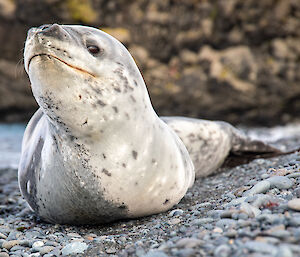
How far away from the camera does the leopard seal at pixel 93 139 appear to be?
83.8 inches

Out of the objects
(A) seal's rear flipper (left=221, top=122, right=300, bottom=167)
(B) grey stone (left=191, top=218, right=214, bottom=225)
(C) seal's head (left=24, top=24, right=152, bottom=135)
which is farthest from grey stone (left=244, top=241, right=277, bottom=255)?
(A) seal's rear flipper (left=221, top=122, right=300, bottom=167)

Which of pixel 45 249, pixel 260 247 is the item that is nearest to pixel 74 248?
pixel 45 249

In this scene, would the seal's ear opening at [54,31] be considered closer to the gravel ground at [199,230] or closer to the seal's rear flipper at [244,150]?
the gravel ground at [199,230]

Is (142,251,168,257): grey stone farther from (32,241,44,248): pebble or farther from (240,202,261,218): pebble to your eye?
(32,241,44,248): pebble

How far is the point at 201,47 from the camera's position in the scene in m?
8.59

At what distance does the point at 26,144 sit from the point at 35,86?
115 centimetres

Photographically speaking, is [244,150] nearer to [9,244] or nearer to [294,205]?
[294,205]

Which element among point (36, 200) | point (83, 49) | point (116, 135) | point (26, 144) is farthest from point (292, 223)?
point (26, 144)

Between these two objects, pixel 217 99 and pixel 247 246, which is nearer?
pixel 247 246

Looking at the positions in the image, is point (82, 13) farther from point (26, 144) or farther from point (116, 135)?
point (116, 135)

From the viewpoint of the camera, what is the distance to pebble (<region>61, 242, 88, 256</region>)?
2162mm

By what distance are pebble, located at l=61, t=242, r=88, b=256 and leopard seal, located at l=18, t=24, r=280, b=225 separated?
0.36 metres

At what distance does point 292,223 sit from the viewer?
1672 millimetres

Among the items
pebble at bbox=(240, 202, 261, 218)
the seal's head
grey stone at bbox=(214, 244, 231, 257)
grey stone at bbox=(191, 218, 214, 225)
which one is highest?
the seal's head
